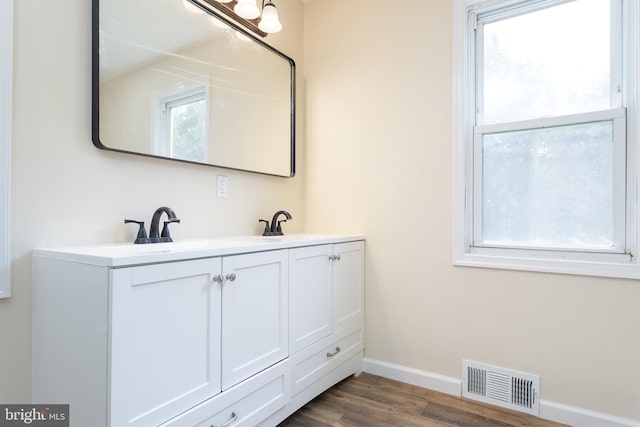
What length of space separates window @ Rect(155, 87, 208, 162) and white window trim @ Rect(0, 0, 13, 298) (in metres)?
0.51

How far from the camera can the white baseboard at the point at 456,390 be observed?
5.15 ft

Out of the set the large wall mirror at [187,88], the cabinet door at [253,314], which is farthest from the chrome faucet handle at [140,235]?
the cabinet door at [253,314]

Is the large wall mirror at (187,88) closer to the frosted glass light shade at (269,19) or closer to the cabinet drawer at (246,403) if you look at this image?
the frosted glass light shade at (269,19)

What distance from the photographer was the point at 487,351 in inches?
72.8

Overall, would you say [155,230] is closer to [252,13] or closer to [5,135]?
[5,135]

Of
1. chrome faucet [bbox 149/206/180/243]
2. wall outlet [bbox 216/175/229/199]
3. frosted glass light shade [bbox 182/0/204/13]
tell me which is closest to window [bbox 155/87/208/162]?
wall outlet [bbox 216/175/229/199]

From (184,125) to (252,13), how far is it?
0.79 m

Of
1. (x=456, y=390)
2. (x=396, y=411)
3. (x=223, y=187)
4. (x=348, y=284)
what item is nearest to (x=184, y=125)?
(x=223, y=187)

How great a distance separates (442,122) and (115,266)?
179cm

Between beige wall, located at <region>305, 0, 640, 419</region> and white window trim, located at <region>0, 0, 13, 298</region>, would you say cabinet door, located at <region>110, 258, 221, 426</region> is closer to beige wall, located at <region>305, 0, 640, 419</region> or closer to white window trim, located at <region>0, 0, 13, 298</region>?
white window trim, located at <region>0, 0, 13, 298</region>

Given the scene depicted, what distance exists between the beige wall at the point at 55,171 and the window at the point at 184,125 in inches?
3.5

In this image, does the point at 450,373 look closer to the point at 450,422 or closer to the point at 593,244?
the point at 450,422

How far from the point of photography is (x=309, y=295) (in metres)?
1.75

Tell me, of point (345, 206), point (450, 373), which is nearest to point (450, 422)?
point (450, 373)
